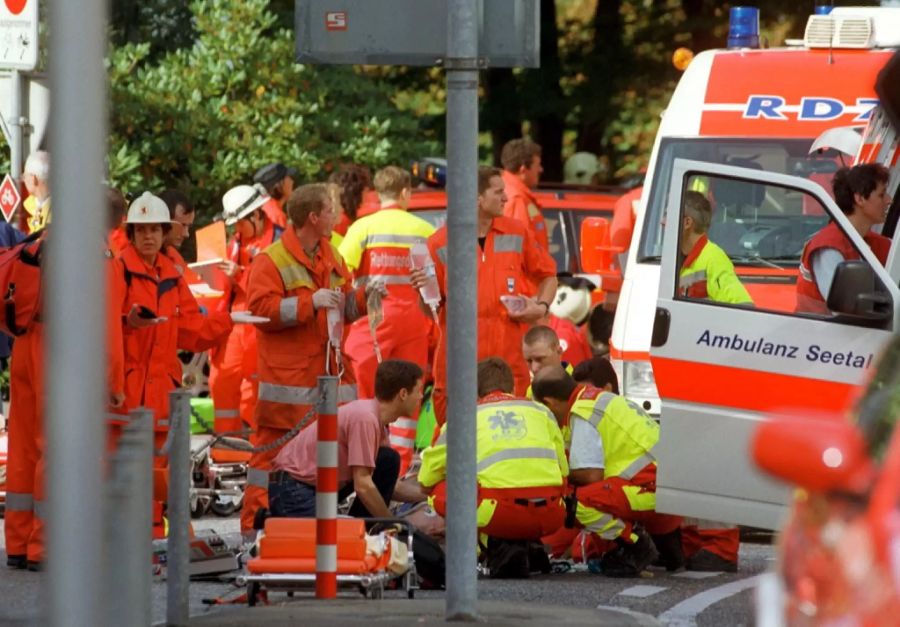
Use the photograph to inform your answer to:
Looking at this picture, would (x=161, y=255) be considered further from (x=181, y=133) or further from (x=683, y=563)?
(x=181, y=133)

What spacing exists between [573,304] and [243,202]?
3.04 metres

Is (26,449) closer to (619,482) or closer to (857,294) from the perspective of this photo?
(619,482)

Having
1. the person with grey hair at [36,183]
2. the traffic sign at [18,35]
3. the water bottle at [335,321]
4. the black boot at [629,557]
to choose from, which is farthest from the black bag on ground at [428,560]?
the traffic sign at [18,35]

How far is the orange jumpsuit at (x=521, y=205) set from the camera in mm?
15118

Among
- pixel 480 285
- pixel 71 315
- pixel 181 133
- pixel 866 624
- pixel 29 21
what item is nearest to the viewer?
pixel 866 624

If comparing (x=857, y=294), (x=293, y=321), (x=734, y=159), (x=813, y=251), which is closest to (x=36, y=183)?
(x=293, y=321)

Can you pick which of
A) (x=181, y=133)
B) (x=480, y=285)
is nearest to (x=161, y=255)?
(x=480, y=285)

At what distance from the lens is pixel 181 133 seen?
21359 millimetres

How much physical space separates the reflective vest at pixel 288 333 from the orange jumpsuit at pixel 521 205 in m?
3.34

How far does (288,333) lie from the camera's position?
38.5 feet

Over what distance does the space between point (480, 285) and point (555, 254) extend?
5215mm

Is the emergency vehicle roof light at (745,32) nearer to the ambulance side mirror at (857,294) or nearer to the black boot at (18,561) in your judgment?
the ambulance side mirror at (857,294)

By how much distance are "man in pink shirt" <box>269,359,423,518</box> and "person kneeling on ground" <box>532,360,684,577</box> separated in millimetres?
897

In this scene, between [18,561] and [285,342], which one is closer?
[18,561]
